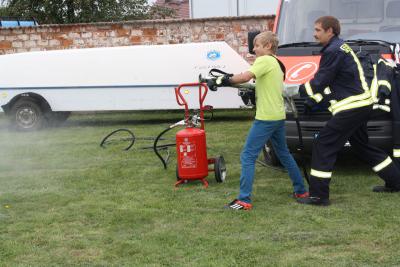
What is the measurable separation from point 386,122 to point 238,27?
9083mm

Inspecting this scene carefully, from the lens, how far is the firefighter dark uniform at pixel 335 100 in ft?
20.1

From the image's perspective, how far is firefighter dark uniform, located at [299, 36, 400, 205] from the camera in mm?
6137

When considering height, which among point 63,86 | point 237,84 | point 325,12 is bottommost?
point 63,86

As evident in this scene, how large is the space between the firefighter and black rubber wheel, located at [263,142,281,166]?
196cm

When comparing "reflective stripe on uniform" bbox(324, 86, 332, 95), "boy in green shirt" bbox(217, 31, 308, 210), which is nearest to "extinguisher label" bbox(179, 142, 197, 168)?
"boy in green shirt" bbox(217, 31, 308, 210)

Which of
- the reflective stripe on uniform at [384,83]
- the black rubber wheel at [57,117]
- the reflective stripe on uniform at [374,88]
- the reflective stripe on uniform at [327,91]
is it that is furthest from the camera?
the black rubber wheel at [57,117]

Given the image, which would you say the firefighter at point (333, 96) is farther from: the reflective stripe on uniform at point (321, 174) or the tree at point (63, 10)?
the tree at point (63, 10)

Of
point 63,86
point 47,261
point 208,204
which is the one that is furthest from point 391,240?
point 63,86

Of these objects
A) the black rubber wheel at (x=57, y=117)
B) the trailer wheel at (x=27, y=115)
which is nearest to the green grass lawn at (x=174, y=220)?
the trailer wheel at (x=27, y=115)

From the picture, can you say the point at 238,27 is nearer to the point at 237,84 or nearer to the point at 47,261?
the point at 237,84

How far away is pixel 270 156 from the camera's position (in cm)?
854

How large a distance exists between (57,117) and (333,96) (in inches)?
348

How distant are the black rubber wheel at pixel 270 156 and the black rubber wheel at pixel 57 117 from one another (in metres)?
6.19

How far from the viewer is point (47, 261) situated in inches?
197
